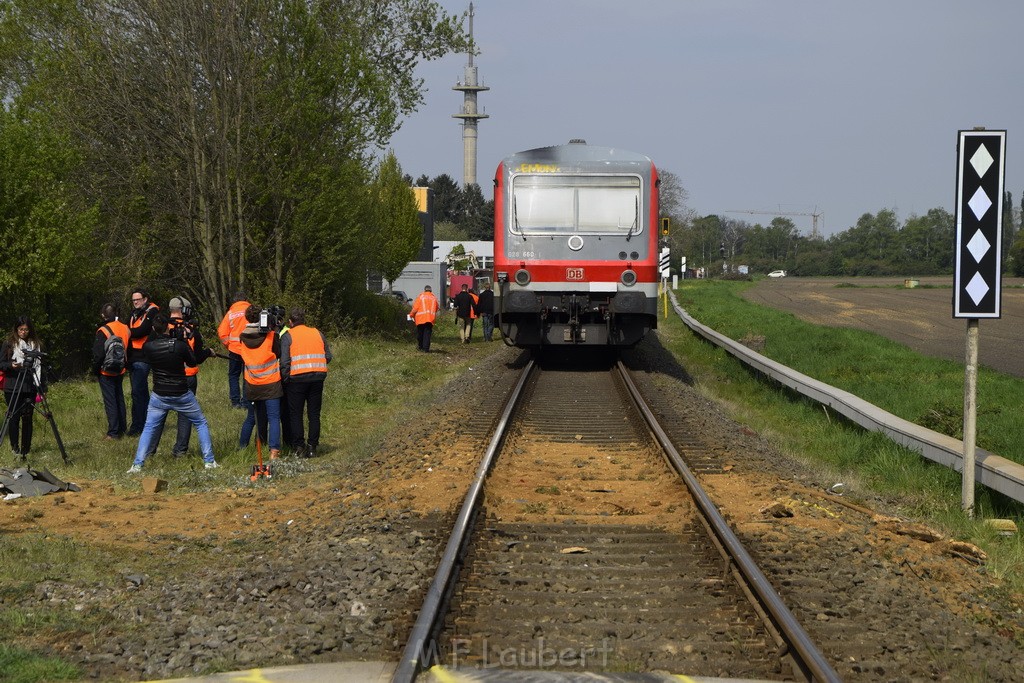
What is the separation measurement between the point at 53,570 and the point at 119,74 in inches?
755

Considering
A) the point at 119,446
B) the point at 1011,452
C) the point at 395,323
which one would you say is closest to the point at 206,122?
the point at 395,323

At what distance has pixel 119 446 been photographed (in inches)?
493

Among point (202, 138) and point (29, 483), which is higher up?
point (202, 138)

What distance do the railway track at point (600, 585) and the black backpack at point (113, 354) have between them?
4.54 metres

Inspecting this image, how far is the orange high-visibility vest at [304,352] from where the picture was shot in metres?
11.5

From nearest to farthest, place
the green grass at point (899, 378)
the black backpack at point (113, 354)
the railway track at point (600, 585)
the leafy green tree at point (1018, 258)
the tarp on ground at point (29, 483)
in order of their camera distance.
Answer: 1. the railway track at point (600, 585)
2. the tarp on ground at point (29, 483)
3. the black backpack at point (113, 354)
4. the green grass at point (899, 378)
5. the leafy green tree at point (1018, 258)

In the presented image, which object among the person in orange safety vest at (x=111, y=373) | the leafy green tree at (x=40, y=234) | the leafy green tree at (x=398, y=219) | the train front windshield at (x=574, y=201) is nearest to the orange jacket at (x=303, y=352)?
the person in orange safety vest at (x=111, y=373)

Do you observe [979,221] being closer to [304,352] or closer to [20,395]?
[304,352]

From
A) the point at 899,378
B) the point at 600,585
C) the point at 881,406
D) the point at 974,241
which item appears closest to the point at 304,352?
the point at 600,585

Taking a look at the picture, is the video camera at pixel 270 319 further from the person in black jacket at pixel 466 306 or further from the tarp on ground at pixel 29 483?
the person in black jacket at pixel 466 306

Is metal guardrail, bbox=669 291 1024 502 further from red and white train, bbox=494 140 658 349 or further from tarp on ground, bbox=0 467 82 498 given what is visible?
tarp on ground, bbox=0 467 82 498

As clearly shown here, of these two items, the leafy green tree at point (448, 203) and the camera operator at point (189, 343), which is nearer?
the camera operator at point (189, 343)

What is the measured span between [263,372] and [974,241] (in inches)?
256

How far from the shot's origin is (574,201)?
17.8 m
